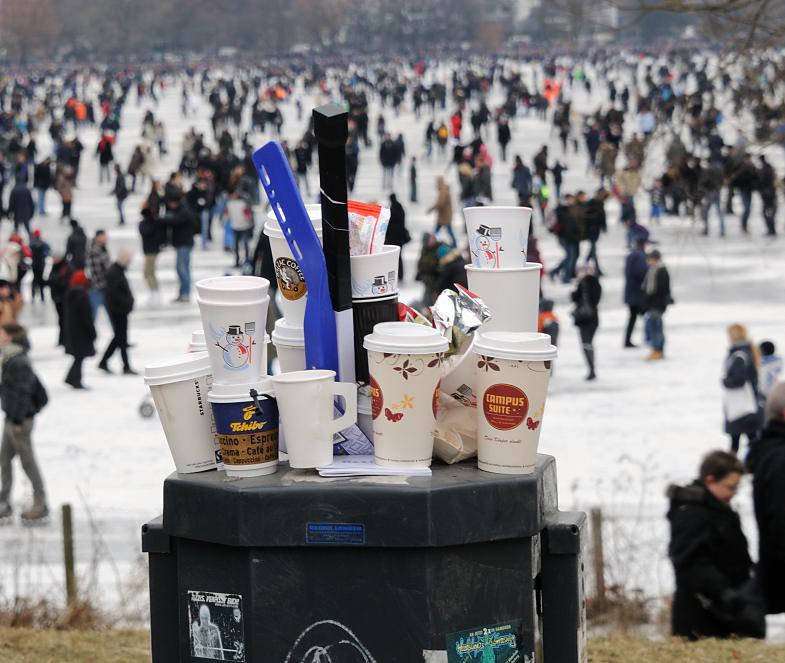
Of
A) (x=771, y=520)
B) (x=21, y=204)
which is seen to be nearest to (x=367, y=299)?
(x=771, y=520)

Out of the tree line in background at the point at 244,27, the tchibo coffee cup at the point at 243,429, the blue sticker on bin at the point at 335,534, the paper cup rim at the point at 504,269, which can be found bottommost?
the blue sticker on bin at the point at 335,534

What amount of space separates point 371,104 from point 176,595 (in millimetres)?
47094

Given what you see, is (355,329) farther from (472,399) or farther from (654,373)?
(654,373)

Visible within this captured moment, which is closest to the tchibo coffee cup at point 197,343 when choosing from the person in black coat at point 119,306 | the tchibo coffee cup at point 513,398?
the tchibo coffee cup at point 513,398

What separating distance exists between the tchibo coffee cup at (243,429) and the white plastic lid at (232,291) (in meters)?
0.18

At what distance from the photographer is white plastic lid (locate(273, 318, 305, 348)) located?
10.5ft

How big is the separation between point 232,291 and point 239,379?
191 millimetres

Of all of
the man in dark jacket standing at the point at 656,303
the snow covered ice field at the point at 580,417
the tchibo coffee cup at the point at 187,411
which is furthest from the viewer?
the man in dark jacket standing at the point at 656,303

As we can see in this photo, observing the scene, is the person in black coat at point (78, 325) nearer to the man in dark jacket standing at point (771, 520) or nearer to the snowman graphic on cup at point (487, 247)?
the man in dark jacket standing at point (771, 520)

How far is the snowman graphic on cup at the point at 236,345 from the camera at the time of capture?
2945mm

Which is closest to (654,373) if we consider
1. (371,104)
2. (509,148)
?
(509,148)

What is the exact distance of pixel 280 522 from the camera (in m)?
2.80

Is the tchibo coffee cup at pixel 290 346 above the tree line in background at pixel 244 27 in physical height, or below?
below

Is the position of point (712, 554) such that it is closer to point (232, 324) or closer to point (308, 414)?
point (308, 414)
